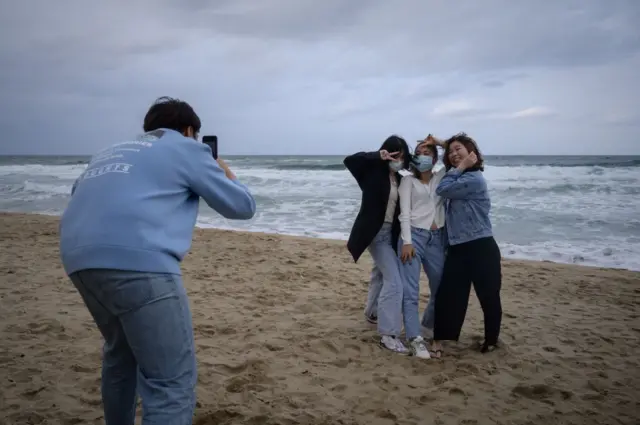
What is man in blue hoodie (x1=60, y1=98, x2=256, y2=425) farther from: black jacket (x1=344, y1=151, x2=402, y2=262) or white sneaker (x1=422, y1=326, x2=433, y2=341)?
white sneaker (x1=422, y1=326, x2=433, y2=341)

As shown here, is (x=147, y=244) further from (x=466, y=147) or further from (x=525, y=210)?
(x=525, y=210)

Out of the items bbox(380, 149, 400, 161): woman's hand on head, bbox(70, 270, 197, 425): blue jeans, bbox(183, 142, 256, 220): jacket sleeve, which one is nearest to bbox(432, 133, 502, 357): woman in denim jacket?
bbox(380, 149, 400, 161): woman's hand on head

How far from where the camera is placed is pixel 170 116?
203 centimetres

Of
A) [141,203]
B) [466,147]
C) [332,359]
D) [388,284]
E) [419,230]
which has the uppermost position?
[466,147]

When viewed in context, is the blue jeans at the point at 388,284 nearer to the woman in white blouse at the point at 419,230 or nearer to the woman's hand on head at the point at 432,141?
the woman in white blouse at the point at 419,230

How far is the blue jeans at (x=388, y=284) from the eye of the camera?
155 inches

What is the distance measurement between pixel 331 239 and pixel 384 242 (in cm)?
593

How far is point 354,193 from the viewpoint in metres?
20.0

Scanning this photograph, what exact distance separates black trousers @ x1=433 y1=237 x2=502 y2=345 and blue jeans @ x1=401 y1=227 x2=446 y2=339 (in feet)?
0.29

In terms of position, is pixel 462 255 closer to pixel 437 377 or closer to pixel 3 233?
pixel 437 377

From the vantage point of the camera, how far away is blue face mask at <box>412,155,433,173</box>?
12.9ft

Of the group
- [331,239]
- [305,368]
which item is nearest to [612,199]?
[331,239]

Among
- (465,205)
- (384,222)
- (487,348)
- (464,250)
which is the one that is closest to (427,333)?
(487,348)

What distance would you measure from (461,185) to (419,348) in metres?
1.41
